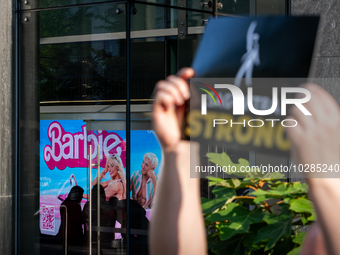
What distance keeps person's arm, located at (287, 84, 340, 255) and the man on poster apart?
4552mm

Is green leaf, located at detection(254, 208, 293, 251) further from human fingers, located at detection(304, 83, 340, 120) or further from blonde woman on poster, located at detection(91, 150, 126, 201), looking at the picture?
blonde woman on poster, located at detection(91, 150, 126, 201)

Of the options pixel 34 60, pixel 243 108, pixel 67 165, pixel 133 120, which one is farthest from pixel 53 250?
pixel 243 108

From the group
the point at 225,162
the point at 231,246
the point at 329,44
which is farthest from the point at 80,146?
the point at 231,246

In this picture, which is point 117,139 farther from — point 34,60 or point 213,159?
point 213,159

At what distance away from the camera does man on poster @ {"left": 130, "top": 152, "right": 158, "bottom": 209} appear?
5301mm

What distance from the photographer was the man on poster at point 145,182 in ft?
17.4

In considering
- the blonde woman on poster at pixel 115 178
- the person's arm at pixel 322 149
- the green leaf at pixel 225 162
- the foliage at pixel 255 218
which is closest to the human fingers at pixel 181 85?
A: the person's arm at pixel 322 149

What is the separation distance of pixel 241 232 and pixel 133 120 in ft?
11.7

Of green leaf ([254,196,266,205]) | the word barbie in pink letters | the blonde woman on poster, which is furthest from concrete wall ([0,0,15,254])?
green leaf ([254,196,266,205])

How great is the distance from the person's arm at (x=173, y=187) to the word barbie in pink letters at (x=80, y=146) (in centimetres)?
437

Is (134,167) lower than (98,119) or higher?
lower

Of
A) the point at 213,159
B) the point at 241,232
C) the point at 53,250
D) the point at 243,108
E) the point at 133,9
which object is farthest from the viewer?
the point at 53,250

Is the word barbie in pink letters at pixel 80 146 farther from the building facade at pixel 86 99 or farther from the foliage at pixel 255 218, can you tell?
the foliage at pixel 255 218

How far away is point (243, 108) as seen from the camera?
1371 mm
